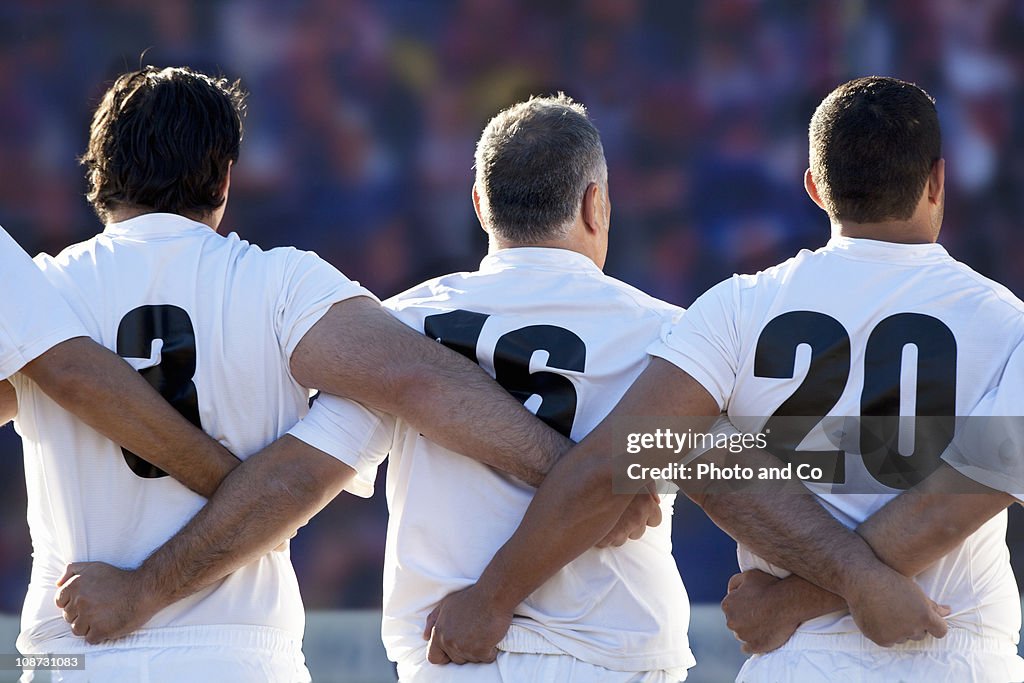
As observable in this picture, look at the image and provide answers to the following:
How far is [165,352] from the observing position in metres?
1.97

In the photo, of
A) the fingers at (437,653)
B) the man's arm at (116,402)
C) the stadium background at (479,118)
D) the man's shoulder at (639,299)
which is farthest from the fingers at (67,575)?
the stadium background at (479,118)

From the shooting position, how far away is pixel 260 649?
1947 mm

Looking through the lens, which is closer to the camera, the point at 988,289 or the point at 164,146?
the point at 988,289

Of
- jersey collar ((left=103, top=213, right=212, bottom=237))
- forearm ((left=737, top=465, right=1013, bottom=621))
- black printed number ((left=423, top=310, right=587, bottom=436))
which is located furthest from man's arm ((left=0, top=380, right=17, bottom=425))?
forearm ((left=737, top=465, right=1013, bottom=621))

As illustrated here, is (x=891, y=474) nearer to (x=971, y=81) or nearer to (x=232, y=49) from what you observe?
(x=971, y=81)

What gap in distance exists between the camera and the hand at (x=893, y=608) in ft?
5.86

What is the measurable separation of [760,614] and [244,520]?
81cm

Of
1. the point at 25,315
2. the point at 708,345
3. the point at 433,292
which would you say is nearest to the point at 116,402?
the point at 25,315

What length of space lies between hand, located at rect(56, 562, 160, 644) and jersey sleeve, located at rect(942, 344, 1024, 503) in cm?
125

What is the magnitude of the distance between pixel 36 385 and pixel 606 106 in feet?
7.88

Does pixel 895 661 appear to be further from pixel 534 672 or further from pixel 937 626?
pixel 534 672

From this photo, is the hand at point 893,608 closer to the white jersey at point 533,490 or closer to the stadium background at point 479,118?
the white jersey at point 533,490

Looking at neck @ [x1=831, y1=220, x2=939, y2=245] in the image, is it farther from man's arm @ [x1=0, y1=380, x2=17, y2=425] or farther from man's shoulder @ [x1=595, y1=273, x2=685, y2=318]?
man's arm @ [x1=0, y1=380, x2=17, y2=425]

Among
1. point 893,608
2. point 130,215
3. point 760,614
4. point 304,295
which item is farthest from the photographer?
point 130,215
